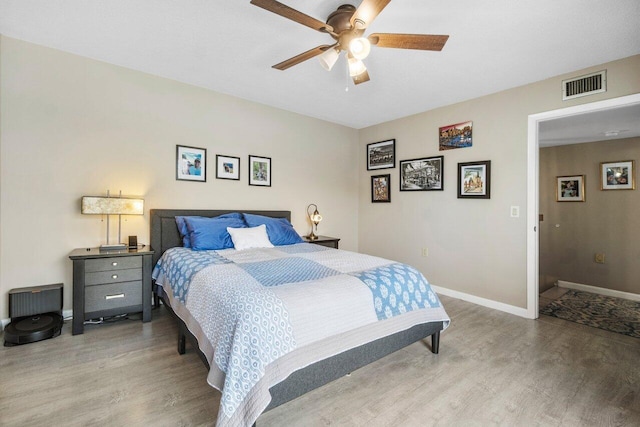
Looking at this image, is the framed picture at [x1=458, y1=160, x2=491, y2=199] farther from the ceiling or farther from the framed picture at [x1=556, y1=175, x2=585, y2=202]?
the framed picture at [x1=556, y1=175, x2=585, y2=202]

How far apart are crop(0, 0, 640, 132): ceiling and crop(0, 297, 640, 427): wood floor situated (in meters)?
2.55

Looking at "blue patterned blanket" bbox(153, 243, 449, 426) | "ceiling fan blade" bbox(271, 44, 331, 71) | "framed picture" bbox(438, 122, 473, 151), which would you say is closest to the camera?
"blue patterned blanket" bbox(153, 243, 449, 426)

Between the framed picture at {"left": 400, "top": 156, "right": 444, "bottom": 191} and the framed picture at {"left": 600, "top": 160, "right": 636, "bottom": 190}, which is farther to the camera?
the framed picture at {"left": 600, "top": 160, "right": 636, "bottom": 190}

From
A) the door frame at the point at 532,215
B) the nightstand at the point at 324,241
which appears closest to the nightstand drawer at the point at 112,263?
the nightstand at the point at 324,241

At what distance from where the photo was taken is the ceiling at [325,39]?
2.08 metres

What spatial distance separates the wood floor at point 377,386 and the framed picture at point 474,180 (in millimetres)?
1690

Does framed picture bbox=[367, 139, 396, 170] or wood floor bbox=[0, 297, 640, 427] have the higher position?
framed picture bbox=[367, 139, 396, 170]

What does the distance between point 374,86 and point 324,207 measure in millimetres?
2069

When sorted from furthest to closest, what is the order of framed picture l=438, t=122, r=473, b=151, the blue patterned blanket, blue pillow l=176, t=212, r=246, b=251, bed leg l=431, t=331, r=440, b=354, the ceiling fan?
1. framed picture l=438, t=122, r=473, b=151
2. blue pillow l=176, t=212, r=246, b=251
3. bed leg l=431, t=331, r=440, b=354
4. the ceiling fan
5. the blue patterned blanket

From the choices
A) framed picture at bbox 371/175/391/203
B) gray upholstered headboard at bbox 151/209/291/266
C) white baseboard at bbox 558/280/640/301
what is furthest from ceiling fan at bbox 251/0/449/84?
white baseboard at bbox 558/280/640/301

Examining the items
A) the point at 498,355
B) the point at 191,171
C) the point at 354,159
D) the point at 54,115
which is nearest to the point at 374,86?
the point at 354,159

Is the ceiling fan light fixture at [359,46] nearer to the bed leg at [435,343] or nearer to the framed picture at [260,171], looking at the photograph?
the bed leg at [435,343]

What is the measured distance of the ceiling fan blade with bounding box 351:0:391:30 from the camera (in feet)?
5.39

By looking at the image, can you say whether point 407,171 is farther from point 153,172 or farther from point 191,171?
point 153,172
